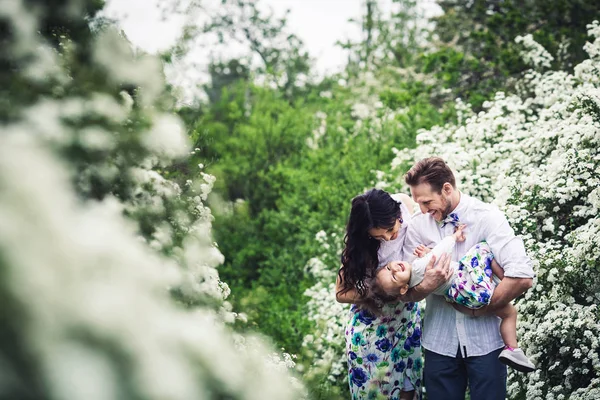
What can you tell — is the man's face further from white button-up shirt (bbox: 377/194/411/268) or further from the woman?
white button-up shirt (bbox: 377/194/411/268)

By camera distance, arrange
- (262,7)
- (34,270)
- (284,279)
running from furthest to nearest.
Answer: (262,7) < (284,279) < (34,270)

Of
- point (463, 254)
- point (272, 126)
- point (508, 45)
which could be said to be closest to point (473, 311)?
point (463, 254)

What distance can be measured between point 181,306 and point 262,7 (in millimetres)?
17446

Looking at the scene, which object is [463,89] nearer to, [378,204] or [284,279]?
[284,279]

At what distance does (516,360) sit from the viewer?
323cm

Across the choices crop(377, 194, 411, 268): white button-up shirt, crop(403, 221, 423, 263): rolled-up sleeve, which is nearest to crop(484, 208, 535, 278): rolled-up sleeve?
crop(403, 221, 423, 263): rolled-up sleeve

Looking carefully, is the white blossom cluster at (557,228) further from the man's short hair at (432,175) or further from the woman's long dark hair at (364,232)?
the woman's long dark hair at (364,232)

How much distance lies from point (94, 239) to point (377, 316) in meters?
2.93

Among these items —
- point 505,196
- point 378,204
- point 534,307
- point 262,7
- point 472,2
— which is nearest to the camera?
point 378,204

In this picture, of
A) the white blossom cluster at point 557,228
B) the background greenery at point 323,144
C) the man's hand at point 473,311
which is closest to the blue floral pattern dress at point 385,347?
the man's hand at point 473,311

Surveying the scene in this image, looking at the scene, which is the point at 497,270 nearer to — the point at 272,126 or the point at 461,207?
the point at 461,207

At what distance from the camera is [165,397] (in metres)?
1.02

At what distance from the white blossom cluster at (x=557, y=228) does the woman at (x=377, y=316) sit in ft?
3.26

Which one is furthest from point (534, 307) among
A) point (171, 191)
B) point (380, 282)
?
point (171, 191)
